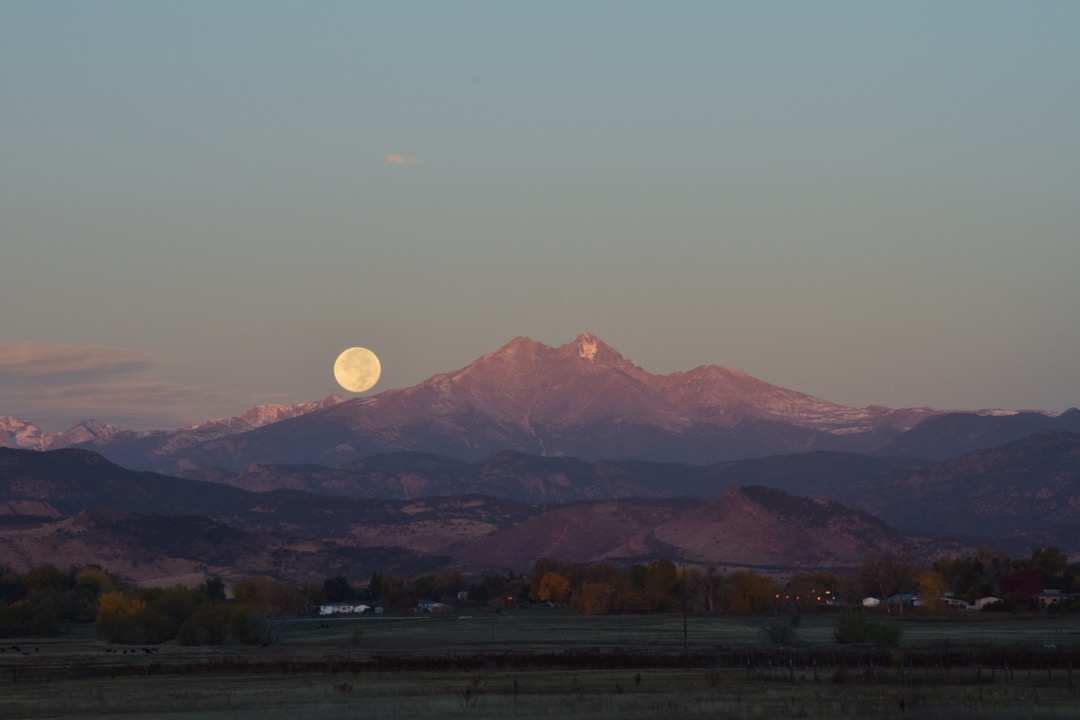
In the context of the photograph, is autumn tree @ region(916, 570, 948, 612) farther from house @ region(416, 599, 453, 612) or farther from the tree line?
house @ region(416, 599, 453, 612)

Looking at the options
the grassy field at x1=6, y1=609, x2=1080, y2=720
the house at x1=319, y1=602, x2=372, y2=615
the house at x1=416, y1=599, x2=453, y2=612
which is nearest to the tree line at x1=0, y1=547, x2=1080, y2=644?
the house at x1=416, y1=599, x2=453, y2=612

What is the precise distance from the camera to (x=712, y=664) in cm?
7956

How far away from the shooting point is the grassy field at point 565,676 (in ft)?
182

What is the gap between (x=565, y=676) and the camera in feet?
237

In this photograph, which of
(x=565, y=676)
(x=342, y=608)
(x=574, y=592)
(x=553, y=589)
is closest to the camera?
(x=565, y=676)

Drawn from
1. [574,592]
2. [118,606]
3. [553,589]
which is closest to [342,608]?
[553,589]

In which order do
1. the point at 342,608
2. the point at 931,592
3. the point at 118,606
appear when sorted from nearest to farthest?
the point at 118,606 < the point at 931,592 < the point at 342,608

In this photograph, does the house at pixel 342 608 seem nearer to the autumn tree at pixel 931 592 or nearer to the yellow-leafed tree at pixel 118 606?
the yellow-leafed tree at pixel 118 606

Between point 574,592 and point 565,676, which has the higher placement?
point 574,592

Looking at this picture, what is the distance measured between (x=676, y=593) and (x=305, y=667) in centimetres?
8492

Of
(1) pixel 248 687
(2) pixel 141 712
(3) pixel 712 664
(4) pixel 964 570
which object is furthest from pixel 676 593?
(2) pixel 141 712

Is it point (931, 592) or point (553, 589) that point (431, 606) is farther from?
point (931, 592)

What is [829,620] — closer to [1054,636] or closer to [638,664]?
[1054,636]

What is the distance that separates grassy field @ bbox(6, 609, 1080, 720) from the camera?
55.4 meters
